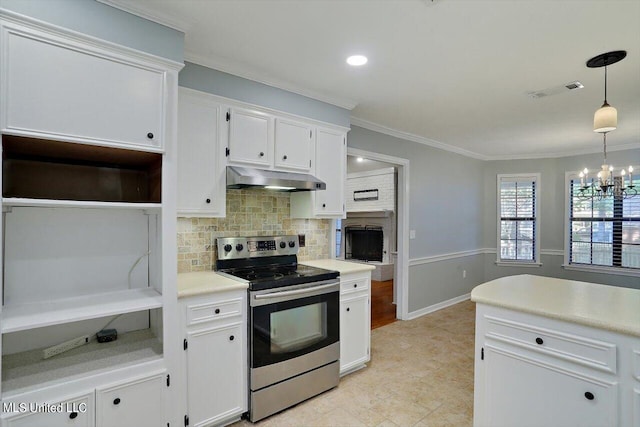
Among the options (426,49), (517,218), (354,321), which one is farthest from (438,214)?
(426,49)

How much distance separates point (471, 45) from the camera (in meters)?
2.17

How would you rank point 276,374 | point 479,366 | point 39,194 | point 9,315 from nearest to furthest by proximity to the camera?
1. point 9,315
2. point 39,194
3. point 479,366
4. point 276,374

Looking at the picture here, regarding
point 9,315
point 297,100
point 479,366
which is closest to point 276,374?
point 479,366

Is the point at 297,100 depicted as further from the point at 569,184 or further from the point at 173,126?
the point at 569,184

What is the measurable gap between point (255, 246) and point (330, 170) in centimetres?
101

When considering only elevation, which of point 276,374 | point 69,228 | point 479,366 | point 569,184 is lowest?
point 276,374

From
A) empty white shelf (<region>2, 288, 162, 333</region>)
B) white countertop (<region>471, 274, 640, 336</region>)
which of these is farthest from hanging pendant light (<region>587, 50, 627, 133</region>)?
empty white shelf (<region>2, 288, 162, 333</region>)

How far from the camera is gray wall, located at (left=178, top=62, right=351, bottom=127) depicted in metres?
2.34

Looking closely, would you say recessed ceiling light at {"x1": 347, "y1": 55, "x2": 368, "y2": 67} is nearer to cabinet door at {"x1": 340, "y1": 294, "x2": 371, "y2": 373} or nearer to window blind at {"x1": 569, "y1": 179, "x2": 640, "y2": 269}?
cabinet door at {"x1": 340, "y1": 294, "x2": 371, "y2": 373}

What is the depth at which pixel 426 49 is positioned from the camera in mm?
2229

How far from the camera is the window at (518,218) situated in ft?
19.4

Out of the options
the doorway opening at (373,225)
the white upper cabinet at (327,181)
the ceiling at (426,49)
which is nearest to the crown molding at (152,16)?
the ceiling at (426,49)

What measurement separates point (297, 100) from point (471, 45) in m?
1.42

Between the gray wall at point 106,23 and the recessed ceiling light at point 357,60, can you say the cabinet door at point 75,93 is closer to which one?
the gray wall at point 106,23
